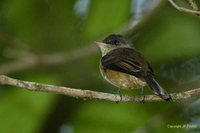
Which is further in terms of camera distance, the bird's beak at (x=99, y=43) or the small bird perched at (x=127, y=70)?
the bird's beak at (x=99, y=43)

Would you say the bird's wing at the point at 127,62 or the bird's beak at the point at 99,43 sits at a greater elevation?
the bird's wing at the point at 127,62

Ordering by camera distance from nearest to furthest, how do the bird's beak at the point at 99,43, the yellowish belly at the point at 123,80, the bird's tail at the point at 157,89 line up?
the bird's tail at the point at 157,89, the yellowish belly at the point at 123,80, the bird's beak at the point at 99,43

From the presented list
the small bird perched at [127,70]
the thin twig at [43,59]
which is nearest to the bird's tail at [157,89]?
the small bird perched at [127,70]

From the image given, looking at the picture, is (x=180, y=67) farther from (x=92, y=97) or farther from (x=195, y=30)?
(x=92, y=97)

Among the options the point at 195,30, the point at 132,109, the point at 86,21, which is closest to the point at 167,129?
the point at 132,109

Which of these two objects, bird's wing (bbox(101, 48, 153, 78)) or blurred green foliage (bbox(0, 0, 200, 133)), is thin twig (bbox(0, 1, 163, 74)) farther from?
bird's wing (bbox(101, 48, 153, 78))

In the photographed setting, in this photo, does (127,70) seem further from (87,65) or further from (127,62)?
(87,65)

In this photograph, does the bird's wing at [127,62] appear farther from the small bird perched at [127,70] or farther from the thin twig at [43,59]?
the thin twig at [43,59]
